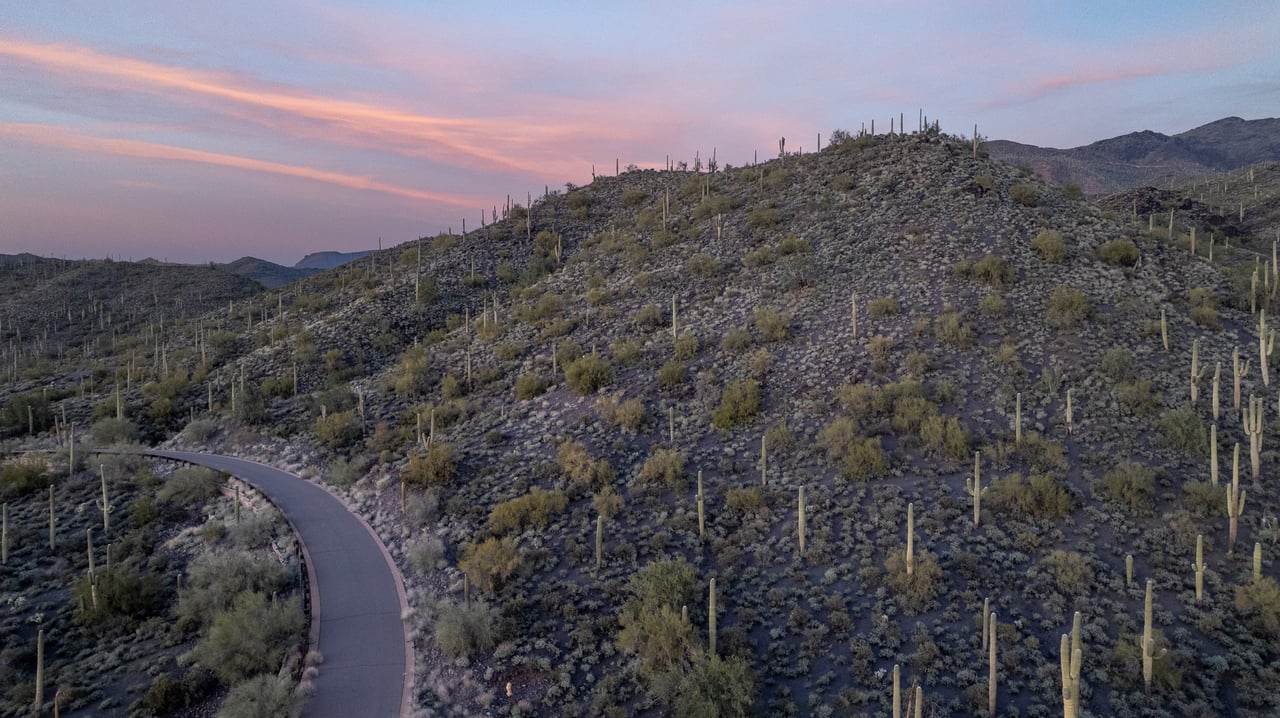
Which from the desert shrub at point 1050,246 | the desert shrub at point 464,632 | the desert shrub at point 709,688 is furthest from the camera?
the desert shrub at point 1050,246

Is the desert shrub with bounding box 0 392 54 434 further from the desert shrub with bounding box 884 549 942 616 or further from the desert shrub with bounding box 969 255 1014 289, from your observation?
the desert shrub with bounding box 969 255 1014 289

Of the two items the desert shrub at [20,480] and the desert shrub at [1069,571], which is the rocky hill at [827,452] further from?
the desert shrub at [20,480]

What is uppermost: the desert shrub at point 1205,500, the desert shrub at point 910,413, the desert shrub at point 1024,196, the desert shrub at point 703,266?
the desert shrub at point 1024,196

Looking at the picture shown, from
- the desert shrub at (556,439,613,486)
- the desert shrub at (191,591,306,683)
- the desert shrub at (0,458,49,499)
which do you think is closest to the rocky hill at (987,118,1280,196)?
the desert shrub at (556,439,613,486)

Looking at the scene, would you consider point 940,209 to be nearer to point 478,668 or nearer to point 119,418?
point 478,668

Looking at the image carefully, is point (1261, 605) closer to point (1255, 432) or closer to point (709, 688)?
point (1255, 432)

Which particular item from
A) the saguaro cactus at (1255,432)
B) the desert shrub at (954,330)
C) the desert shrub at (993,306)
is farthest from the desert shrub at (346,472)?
the saguaro cactus at (1255,432)
